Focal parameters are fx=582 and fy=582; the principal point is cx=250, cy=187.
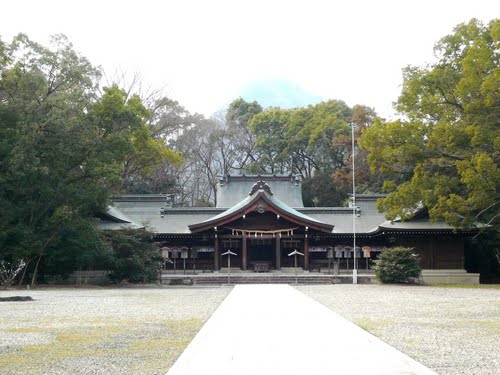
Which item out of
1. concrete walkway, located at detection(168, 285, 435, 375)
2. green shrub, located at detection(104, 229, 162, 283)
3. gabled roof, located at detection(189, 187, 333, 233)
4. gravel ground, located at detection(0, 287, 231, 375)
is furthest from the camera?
gabled roof, located at detection(189, 187, 333, 233)

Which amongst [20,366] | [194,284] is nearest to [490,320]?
[20,366]

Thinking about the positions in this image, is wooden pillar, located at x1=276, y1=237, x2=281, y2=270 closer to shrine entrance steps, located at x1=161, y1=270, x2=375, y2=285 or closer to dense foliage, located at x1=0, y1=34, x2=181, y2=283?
shrine entrance steps, located at x1=161, y1=270, x2=375, y2=285

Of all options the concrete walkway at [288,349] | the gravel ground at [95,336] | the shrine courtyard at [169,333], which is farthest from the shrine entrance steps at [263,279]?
the concrete walkway at [288,349]

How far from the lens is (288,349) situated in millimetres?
7383

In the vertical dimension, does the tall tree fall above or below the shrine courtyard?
above

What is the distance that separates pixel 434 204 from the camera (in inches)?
979

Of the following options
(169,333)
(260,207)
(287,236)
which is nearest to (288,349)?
(169,333)

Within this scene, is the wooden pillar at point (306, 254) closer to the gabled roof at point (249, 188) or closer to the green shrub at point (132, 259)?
the green shrub at point (132, 259)

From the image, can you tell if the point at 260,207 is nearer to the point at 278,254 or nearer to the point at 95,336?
the point at 278,254

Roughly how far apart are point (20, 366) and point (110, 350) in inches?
50.4

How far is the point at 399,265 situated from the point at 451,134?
584 centimetres

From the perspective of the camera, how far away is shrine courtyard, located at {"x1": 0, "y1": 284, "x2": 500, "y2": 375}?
6652 millimetres

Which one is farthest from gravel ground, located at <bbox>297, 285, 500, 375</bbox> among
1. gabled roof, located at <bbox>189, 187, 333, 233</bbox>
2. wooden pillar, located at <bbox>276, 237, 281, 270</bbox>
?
wooden pillar, located at <bbox>276, 237, 281, 270</bbox>

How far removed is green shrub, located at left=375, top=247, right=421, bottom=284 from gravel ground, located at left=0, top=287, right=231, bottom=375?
1211 centimetres
